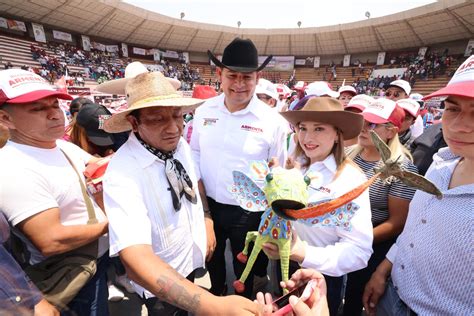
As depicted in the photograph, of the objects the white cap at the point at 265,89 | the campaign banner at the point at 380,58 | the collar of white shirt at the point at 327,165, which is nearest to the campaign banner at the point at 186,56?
the campaign banner at the point at 380,58

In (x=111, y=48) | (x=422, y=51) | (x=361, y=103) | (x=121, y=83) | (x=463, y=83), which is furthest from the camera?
(x=111, y=48)

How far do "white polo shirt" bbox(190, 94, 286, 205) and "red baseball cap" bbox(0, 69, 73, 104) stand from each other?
123cm

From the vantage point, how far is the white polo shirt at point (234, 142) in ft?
7.50

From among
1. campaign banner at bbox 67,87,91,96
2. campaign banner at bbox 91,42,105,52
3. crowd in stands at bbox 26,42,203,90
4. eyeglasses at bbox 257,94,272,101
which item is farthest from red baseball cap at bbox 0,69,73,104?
campaign banner at bbox 91,42,105,52

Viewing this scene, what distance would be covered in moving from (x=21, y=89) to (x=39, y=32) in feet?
90.0

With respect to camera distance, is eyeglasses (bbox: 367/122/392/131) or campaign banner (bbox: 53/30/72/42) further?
campaign banner (bbox: 53/30/72/42)

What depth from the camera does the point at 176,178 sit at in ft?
5.05

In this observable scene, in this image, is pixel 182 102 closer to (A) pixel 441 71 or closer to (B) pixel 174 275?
(B) pixel 174 275

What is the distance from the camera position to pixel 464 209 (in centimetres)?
112

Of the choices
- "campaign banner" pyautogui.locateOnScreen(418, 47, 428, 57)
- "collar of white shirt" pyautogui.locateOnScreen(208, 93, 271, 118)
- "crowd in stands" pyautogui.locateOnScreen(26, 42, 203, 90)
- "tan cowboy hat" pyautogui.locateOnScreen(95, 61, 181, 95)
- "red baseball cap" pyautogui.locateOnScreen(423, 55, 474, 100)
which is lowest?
"crowd in stands" pyautogui.locateOnScreen(26, 42, 203, 90)

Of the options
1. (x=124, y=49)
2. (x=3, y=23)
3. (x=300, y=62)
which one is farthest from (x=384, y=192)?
(x=300, y=62)

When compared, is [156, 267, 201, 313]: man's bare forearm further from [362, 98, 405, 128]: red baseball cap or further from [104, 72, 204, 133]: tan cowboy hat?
[362, 98, 405, 128]: red baseball cap

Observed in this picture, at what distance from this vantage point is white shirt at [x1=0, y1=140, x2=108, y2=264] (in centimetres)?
126

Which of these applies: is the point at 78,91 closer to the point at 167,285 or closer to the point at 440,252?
the point at 167,285
